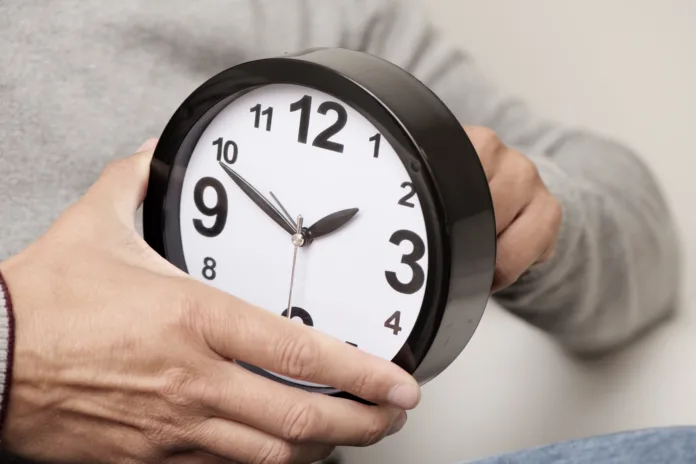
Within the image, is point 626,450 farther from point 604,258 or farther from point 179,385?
point 604,258

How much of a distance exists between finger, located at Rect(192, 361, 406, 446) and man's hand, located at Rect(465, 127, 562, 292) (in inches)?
8.6

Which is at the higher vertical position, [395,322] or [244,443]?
[395,322]

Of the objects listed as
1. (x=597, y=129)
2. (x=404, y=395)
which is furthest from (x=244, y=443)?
(x=597, y=129)

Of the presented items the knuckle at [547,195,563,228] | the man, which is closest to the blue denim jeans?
the man

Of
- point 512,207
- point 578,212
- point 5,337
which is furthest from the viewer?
point 578,212

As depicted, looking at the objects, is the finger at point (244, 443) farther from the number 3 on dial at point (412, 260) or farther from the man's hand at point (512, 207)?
the man's hand at point (512, 207)

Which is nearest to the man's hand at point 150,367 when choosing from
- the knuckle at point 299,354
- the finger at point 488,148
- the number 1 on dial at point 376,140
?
the knuckle at point 299,354

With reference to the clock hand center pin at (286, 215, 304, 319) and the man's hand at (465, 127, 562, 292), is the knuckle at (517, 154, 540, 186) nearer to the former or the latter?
the man's hand at (465, 127, 562, 292)

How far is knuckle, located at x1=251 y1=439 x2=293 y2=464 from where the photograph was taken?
0.57 m

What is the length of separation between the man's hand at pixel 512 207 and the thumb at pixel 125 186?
11.5 inches

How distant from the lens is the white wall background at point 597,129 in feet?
3.11

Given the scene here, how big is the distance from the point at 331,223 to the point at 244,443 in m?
0.17

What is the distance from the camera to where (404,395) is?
525mm

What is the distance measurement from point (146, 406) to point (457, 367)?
62 centimetres
